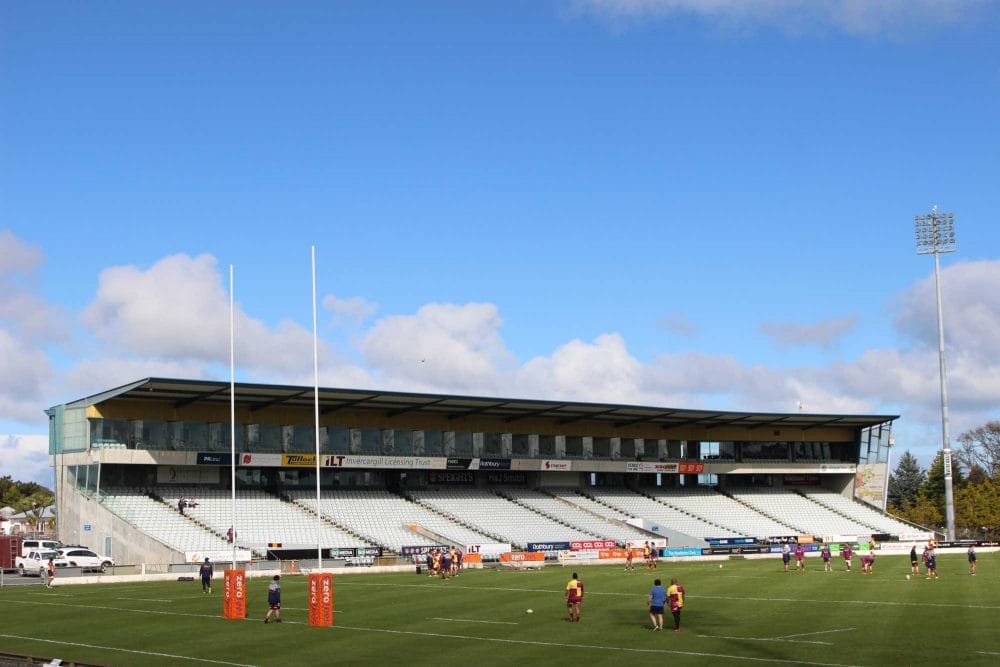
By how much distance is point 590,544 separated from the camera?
3118 inches

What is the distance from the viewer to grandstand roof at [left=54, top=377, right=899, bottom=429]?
7438 centimetres

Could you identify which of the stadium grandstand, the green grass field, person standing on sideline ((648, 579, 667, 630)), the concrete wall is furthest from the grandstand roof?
person standing on sideline ((648, 579, 667, 630))

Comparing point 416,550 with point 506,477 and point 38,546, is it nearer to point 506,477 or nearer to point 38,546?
point 38,546

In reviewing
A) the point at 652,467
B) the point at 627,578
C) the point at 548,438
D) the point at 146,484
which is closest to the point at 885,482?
the point at 652,467

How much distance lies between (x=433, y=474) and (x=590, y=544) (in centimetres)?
1881

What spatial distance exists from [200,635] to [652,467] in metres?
69.5

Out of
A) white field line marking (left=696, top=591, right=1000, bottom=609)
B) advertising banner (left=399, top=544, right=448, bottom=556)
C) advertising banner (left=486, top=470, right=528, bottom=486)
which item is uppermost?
advertising banner (left=486, top=470, right=528, bottom=486)

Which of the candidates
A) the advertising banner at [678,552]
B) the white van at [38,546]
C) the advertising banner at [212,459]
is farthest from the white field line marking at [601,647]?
the advertising banner at [678,552]

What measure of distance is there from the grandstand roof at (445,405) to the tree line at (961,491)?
16.5m

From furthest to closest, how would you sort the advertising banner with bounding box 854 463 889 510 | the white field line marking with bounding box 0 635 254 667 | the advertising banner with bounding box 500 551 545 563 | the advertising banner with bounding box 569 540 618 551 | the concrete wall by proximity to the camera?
1. the advertising banner with bounding box 854 463 889 510
2. the advertising banner with bounding box 569 540 618 551
3. the advertising banner with bounding box 500 551 545 563
4. the concrete wall
5. the white field line marking with bounding box 0 635 254 667

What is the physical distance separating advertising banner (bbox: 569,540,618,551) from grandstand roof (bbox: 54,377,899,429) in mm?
12744

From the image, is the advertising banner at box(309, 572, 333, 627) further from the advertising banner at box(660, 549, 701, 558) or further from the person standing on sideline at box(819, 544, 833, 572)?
the advertising banner at box(660, 549, 701, 558)

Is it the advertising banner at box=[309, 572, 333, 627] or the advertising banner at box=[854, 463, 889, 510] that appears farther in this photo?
the advertising banner at box=[854, 463, 889, 510]

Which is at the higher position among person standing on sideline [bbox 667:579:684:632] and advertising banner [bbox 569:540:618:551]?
person standing on sideline [bbox 667:579:684:632]
